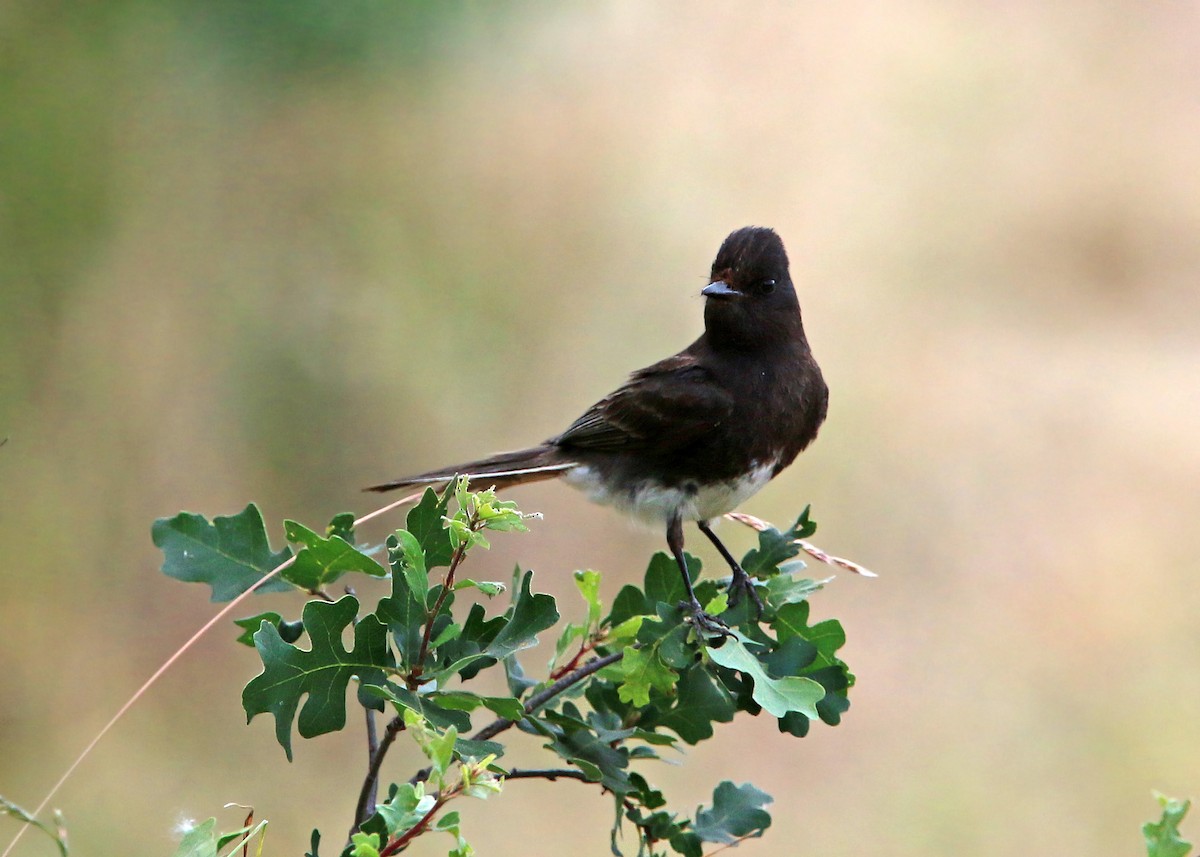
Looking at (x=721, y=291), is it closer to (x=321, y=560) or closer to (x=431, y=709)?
(x=321, y=560)

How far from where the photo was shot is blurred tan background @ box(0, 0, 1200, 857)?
5.52 metres

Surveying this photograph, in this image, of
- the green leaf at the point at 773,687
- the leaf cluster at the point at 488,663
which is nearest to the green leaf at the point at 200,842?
the leaf cluster at the point at 488,663

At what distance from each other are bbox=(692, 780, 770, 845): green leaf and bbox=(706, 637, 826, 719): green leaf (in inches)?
9.9

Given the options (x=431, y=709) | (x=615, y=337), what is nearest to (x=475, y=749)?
(x=431, y=709)

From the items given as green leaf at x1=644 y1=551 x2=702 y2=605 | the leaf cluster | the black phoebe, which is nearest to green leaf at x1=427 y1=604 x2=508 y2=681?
the leaf cluster

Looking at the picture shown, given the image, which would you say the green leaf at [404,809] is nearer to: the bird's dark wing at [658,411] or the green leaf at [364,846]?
the green leaf at [364,846]

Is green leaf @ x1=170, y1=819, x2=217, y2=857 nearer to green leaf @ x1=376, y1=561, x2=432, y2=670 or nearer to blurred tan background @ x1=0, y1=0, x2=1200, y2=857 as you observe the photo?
green leaf @ x1=376, y1=561, x2=432, y2=670

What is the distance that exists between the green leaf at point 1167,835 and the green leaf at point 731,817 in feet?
2.03

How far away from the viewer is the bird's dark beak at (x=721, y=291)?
345 centimetres

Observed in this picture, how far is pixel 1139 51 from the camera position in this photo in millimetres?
9703

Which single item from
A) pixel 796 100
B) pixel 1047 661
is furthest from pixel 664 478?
pixel 796 100

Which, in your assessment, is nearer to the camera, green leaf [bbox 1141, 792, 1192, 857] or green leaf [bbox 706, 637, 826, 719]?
green leaf [bbox 1141, 792, 1192, 857]

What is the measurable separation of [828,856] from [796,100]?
556 cm

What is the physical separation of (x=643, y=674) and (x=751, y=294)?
1.82 metres
